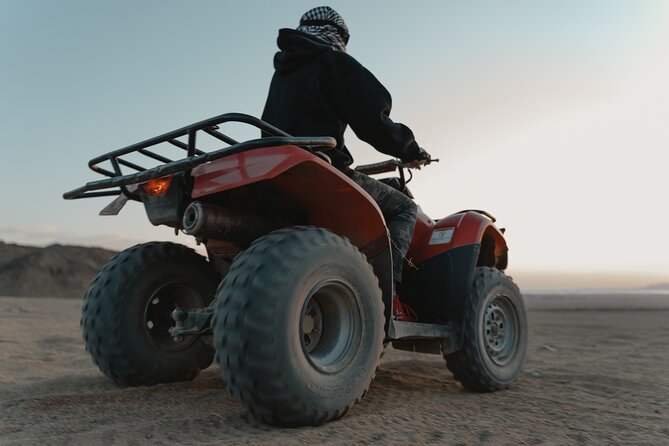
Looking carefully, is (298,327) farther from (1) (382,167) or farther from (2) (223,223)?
(1) (382,167)

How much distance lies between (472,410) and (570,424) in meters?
0.54

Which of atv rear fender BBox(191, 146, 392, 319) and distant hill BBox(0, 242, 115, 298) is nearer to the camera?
atv rear fender BBox(191, 146, 392, 319)

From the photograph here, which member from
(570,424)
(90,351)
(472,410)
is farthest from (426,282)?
(90,351)

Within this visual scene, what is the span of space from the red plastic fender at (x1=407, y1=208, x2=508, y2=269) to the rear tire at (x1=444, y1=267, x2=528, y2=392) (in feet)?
0.96

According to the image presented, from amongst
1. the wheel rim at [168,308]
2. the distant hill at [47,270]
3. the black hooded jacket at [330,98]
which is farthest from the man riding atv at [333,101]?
the distant hill at [47,270]

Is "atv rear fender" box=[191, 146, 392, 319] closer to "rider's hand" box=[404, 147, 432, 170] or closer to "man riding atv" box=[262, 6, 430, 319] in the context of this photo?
"man riding atv" box=[262, 6, 430, 319]

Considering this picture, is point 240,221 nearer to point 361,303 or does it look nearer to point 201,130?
point 201,130

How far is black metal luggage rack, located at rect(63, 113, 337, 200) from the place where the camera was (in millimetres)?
2824

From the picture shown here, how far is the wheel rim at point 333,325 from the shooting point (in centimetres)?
308

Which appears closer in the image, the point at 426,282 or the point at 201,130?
the point at 201,130

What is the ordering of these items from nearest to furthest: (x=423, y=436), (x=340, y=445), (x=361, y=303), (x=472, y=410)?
(x=340, y=445) < (x=423, y=436) < (x=361, y=303) < (x=472, y=410)

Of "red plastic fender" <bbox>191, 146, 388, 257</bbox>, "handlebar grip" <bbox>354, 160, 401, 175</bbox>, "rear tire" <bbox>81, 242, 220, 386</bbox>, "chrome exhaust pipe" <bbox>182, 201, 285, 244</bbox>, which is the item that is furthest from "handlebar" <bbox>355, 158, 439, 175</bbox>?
"rear tire" <bbox>81, 242, 220, 386</bbox>

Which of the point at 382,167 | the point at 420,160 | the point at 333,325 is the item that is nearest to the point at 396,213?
the point at 420,160

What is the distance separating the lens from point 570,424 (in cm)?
318
